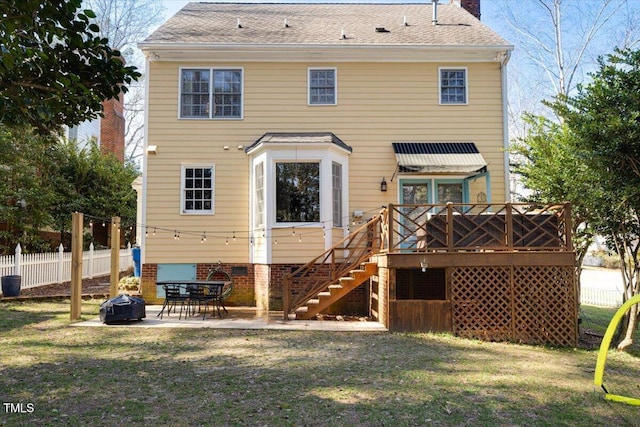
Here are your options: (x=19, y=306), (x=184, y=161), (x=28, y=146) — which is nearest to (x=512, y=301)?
(x=184, y=161)

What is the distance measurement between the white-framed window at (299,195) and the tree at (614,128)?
563 centimetres

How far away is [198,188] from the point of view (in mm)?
13164

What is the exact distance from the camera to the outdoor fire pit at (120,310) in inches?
392

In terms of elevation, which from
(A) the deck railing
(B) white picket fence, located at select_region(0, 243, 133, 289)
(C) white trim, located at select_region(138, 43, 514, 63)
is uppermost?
(C) white trim, located at select_region(138, 43, 514, 63)

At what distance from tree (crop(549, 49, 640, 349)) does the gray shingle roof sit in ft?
16.6

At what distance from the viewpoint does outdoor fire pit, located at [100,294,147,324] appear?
995 cm

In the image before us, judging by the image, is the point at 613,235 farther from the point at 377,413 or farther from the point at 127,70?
the point at 127,70

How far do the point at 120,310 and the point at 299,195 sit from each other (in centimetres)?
490

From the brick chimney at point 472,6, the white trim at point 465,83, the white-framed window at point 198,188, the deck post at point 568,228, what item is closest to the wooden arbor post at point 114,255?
the white-framed window at point 198,188

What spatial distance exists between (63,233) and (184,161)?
9.17m

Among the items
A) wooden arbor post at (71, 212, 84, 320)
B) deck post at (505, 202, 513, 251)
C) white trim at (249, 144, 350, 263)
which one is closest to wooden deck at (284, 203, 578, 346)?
deck post at (505, 202, 513, 251)

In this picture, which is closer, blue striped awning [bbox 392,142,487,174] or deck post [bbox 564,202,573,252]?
deck post [bbox 564,202,573,252]

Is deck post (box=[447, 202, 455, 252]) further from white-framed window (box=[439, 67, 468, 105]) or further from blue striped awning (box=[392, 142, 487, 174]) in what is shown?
white-framed window (box=[439, 67, 468, 105])

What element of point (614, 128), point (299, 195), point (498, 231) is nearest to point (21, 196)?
point (299, 195)
